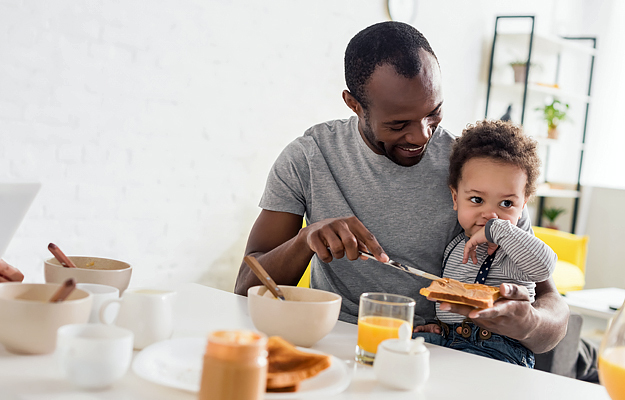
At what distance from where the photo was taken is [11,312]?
81 cm

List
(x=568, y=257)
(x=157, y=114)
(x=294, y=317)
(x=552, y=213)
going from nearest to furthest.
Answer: (x=294, y=317) < (x=157, y=114) < (x=568, y=257) < (x=552, y=213)

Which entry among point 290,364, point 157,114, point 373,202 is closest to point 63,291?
point 290,364

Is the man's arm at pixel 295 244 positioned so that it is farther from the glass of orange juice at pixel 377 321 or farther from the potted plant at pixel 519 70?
the potted plant at pixel 519 70

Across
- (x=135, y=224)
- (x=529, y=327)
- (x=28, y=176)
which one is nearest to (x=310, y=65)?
(x=135, y=224)

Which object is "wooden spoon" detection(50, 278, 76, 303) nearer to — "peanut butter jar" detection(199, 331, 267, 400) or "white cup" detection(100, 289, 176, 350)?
"white cup" detection(100, 289, 176, 350)

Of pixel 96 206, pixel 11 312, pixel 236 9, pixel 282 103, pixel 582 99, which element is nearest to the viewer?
pixel 11 312

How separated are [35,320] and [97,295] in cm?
12

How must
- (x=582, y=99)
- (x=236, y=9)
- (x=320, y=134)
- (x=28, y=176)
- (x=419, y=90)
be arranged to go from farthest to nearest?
(x=582, y=99), (x=236, y=9), (x=28, y=176), (x=320, y=134), (x=419, y=90)

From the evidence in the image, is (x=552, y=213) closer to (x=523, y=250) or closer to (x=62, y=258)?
(x=523, y=250)

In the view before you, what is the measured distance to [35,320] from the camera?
2.67ft

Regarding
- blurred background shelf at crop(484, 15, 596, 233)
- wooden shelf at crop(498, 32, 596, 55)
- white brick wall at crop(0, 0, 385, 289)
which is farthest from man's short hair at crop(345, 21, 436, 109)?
wooden shelf at crop(498, 32, 596, 55)

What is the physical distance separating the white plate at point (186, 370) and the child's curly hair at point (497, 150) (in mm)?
867

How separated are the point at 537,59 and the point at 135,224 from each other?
3976 mm

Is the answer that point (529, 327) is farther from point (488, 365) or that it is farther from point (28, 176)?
point (28, 176)
